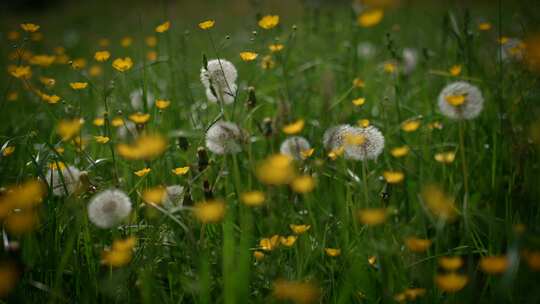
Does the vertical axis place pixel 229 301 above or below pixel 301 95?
below

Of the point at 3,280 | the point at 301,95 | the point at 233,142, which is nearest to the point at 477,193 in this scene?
the point at 233,142

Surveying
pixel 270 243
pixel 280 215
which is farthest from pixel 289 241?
pixel 280 215

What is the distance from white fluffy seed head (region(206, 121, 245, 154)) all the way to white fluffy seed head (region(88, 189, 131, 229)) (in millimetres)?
340

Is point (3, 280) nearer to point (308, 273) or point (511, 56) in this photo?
point (308, 273)

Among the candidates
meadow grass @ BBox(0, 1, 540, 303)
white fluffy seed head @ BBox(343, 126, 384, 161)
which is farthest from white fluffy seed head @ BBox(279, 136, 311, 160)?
white fluffy seed head @ BBox(343, 126, 384, 161)

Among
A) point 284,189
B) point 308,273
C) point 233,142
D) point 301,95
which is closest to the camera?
point 308,273

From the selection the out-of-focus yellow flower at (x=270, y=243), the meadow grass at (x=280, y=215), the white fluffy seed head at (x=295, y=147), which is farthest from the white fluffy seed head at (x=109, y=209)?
the white fluffy seed head at (x=295, y=147)

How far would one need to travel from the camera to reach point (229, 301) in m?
0.85

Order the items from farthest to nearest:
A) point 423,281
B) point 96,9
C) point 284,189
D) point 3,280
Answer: point 96,9, point 284,189, point 423,281, point 3,280

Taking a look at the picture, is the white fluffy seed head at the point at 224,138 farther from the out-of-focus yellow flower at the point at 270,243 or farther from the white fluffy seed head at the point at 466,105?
the white fluffy seed head at the point at 466,105

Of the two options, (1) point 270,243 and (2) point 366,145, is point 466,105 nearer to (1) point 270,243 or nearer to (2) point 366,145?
(2) point 366,145

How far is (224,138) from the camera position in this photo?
1349mm

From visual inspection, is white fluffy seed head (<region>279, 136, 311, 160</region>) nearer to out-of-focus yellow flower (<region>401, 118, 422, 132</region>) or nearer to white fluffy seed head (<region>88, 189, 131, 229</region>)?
out-of-focus yellow flower (<region>401, 118, 422, 132</region>)

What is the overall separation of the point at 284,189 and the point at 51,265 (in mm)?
652
